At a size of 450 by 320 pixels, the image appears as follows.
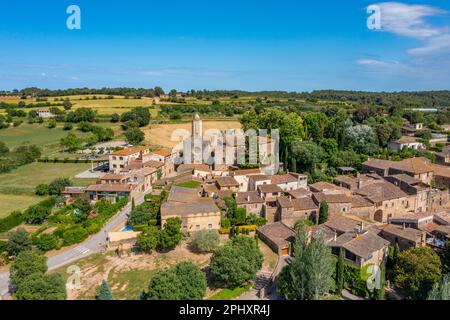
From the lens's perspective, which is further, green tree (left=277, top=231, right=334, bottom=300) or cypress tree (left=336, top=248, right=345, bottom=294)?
cypress tree (left=336, top=248, right=345, bottom=294)

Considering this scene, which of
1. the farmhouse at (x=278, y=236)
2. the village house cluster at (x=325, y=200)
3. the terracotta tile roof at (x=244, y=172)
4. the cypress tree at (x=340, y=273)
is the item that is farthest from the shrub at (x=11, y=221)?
the cypress tree at (x=340, y=273)

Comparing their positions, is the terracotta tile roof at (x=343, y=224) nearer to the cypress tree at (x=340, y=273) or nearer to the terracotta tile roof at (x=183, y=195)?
the cypress tree at (x=340, y=273)

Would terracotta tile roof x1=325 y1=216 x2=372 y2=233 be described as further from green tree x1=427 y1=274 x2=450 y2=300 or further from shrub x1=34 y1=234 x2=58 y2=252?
shrub x1=34 y1=234 x2=58 y2=252

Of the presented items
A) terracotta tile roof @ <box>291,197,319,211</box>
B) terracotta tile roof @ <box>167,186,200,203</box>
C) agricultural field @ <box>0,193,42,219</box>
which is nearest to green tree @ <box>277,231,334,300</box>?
terracotta tile roof @ <box>291,197,319,211</box>

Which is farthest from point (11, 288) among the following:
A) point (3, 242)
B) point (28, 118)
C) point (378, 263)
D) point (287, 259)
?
point (28, 118)

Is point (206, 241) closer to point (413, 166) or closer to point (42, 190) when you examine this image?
point (42, 190)
